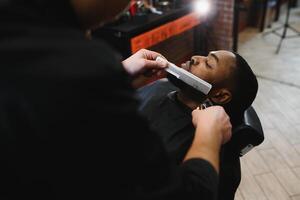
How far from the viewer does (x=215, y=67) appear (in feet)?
4.10

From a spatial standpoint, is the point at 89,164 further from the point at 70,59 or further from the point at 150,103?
the point at 150,103

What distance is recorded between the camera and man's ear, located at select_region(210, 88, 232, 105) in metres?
1.20

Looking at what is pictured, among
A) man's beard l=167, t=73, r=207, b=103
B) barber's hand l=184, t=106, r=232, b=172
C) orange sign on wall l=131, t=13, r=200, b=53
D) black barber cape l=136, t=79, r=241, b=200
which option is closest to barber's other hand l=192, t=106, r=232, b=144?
barber's hand l=184, t=106, r=232, b=172

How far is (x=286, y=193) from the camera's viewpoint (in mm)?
1880

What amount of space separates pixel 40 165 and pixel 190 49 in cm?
304

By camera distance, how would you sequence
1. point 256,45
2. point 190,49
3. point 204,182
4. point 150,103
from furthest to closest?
point 256,45 → point 190,49 → point 150,103 → point 204,182

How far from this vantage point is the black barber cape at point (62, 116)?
0.44m

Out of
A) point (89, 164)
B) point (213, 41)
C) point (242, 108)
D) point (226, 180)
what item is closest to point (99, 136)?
point (89, 164)

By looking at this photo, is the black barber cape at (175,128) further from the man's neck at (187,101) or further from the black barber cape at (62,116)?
the black barber cape at (62,116)

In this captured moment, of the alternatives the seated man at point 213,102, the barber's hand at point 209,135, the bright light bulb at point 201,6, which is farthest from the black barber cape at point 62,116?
the bright light bulb at point 201,6

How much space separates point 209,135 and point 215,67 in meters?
0.53

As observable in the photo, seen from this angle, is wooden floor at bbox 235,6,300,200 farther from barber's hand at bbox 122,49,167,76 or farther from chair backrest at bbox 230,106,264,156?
barber's hand at bbox 122,49,167,76

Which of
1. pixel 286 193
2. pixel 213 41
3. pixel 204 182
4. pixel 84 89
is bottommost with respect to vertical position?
pixel 286 193

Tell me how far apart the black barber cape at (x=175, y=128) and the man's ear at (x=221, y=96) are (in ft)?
0.36
